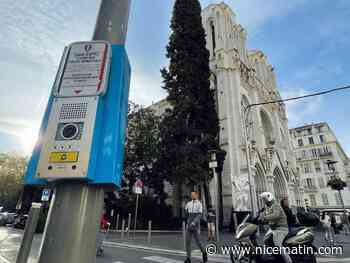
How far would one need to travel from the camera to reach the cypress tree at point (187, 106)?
51.7 ft

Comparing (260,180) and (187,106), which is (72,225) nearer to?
(187,106)

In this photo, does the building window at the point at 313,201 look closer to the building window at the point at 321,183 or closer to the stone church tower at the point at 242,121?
the building window at the point at 321,183

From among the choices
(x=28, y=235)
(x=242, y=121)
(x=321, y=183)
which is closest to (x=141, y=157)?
(x=242, y=121)

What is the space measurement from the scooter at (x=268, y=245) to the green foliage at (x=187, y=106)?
34.5 feet

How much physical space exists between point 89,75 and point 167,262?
211 inches

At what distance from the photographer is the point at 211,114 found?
18406mm

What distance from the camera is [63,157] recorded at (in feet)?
3.59

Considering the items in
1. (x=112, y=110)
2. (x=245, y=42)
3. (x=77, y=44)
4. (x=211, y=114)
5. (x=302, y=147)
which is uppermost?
(x=245, y=42)

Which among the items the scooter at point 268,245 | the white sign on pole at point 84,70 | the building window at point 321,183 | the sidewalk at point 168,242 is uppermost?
the building window at point 321,183

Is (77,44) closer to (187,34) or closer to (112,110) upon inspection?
(112,110)

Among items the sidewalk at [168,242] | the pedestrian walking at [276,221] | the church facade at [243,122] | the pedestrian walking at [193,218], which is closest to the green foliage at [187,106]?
the church facade at [243,122]

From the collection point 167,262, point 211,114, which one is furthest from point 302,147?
point 167,262

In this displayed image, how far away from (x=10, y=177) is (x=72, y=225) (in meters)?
36.9

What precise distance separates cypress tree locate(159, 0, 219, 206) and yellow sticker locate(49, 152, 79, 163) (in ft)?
47.2
